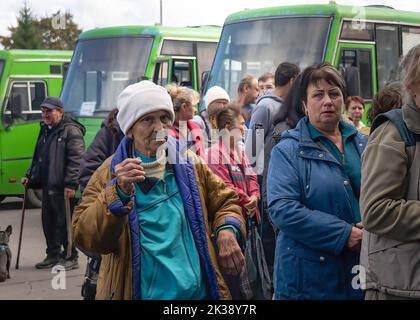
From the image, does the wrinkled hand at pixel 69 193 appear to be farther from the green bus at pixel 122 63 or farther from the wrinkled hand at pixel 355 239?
the wrinkled hand at pixel 355 239

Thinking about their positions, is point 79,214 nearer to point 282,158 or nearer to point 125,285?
point 125,285

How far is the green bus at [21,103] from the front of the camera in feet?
52.5

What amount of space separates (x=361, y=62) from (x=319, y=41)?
34.0 inches

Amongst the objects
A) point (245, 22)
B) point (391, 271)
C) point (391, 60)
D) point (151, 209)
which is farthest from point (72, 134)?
point (391, 271)

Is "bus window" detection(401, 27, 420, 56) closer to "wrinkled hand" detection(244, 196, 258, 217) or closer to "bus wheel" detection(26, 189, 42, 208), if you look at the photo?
"bus wheel" detection(26, 189, 42, 208)

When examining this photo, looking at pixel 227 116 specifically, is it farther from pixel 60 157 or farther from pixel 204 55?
pixel 204 55

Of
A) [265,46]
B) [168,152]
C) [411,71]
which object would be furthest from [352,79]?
[411,71]

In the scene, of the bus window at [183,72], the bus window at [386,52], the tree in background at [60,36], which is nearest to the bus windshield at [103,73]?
the bus window at [183,72]

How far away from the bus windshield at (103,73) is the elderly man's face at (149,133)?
10.7 meters

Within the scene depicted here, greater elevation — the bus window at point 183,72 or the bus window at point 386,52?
the bus window at point 386,52

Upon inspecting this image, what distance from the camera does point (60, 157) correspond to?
9.98 metres

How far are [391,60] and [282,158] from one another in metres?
9.69

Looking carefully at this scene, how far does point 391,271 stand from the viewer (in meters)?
3.25

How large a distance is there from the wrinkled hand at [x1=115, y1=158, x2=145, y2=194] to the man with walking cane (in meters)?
6.47
